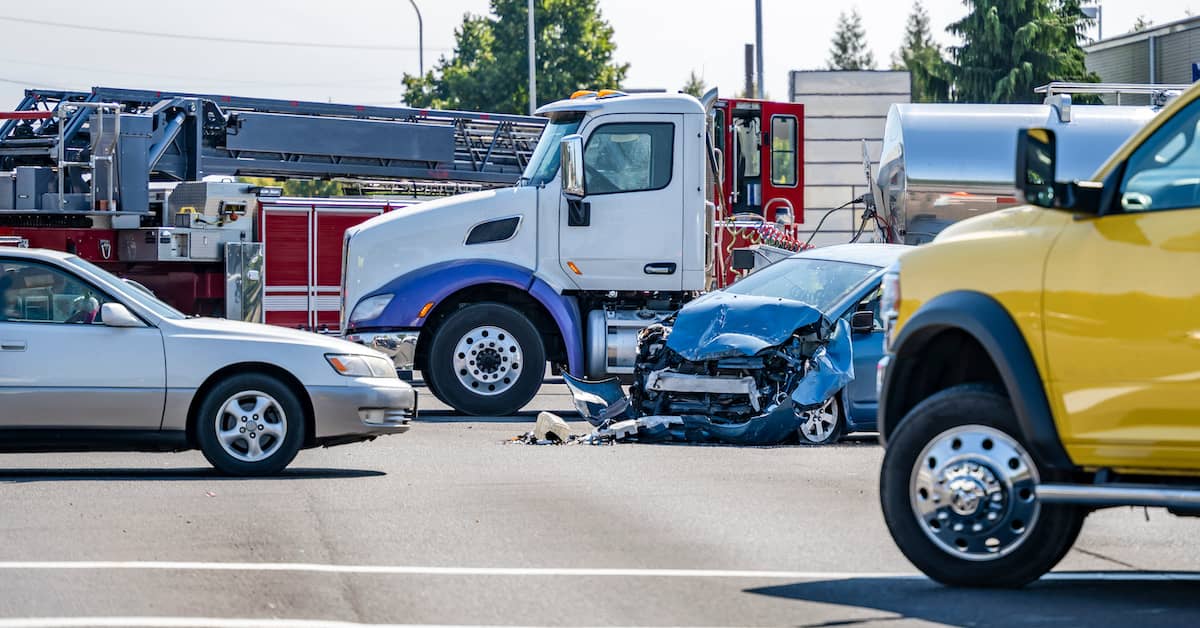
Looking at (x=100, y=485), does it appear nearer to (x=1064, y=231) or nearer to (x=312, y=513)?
(x=312, y=513)

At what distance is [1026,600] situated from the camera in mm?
6734

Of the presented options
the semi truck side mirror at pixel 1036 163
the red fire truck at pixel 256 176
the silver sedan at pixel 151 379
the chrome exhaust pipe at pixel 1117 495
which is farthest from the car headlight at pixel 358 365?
the red fire truck at pixel 256 176

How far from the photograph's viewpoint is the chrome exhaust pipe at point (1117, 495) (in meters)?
6.38

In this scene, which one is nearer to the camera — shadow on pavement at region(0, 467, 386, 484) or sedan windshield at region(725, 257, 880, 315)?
shadow on pavement at region(0, 467, 386, 484)

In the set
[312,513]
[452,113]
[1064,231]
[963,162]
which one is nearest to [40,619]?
[312,513]

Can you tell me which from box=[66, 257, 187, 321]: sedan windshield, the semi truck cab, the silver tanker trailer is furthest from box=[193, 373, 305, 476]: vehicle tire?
the silver tanker trailer

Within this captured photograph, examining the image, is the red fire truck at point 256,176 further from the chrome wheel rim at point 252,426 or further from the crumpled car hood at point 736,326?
the chrome wheel rim at point 252,426

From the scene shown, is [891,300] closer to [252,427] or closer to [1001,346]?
[1001,346]

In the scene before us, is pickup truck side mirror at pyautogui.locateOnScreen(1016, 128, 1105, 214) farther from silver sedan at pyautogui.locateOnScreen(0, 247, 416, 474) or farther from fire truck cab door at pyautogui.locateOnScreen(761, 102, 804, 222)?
fire truck cab door at pyautogui.locateOnScreen(761, 102, 804, 222)

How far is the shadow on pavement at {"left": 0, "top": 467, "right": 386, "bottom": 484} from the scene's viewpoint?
1116 cm

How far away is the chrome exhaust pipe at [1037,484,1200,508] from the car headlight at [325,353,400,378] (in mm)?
5799

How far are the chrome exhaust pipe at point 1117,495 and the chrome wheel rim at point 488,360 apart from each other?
31.9 feet

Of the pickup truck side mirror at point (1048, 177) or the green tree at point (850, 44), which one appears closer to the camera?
the pickup truck side mirror at point (1048, 177)

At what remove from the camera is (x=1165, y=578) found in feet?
24.3
